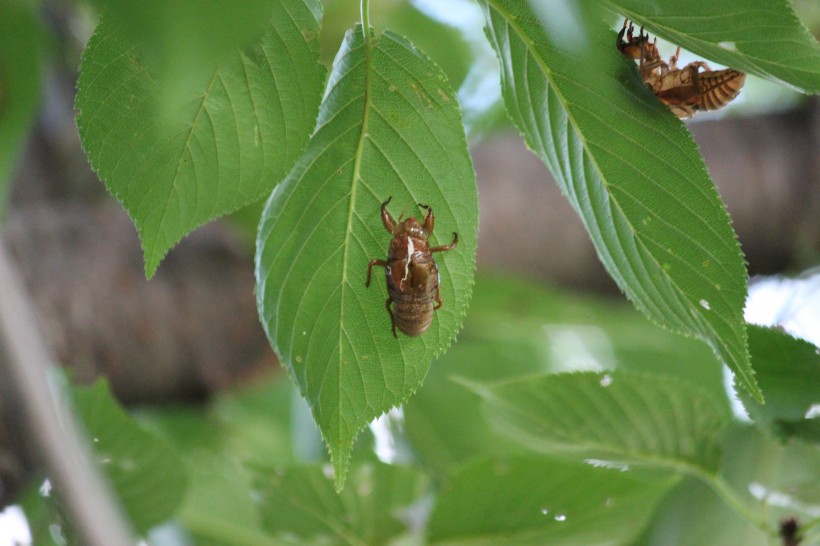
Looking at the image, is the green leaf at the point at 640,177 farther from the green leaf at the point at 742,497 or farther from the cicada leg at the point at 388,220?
the green leaf at the point at 742,497

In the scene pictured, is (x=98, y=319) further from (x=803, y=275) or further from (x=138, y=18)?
(x=803, y=275)

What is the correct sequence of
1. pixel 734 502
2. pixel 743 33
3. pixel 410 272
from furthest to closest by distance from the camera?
pixel 734 502, pixel 410 272, pixel 743 33

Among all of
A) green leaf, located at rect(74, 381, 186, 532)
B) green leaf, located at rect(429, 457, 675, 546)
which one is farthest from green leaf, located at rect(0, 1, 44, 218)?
green leaf, located at rect(429, 457, 675, 546)

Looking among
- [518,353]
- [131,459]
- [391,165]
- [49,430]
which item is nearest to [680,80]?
[391,165]

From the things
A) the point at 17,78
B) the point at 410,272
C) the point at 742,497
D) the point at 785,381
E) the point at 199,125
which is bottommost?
the point at 742,497

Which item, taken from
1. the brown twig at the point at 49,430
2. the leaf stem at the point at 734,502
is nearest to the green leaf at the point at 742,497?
the leaf stem at the point at 734,502

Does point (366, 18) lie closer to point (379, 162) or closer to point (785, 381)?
point (379, 162)

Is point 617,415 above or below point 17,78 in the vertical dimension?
below

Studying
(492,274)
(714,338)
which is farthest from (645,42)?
(492,274)
